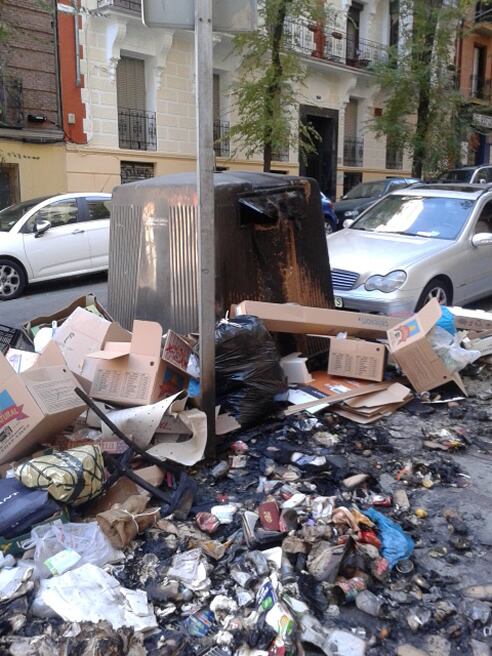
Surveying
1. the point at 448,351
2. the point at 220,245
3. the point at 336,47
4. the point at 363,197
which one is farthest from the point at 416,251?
the point at 336,47

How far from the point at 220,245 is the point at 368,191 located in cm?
1210

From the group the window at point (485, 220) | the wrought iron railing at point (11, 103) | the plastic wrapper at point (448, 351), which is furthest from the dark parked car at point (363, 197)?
the plastic wrapper at point (448, 351)

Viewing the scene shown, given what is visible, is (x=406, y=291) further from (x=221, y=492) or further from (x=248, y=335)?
(x=221, y=492)

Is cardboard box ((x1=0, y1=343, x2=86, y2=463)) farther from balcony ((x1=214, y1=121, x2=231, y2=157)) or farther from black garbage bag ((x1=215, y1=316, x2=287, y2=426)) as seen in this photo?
balcony ((x1=214, y1=121, x2=231, y2=157))

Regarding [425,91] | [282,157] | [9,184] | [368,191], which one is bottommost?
[368,191]

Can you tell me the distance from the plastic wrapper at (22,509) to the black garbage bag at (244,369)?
1407 millimetres

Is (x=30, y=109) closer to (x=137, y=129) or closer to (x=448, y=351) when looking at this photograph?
(x=137, y=129)

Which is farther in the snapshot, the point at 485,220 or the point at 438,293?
the point at 485,220

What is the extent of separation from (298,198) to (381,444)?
201 centimetres

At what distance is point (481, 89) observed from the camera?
30281 mm

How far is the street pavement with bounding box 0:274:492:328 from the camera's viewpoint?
815 centimetres

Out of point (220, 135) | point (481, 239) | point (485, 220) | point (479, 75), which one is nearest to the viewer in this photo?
point (481, 239)

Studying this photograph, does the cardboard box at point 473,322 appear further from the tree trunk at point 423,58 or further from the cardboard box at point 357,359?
the tree trunk at point 423,58

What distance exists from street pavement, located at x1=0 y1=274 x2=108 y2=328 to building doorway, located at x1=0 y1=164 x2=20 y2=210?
18.6 ft
